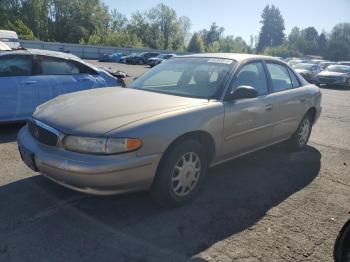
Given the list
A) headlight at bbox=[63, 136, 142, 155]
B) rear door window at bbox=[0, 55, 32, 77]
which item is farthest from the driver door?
rear door window at bbox=[0, 55, 32, 77]

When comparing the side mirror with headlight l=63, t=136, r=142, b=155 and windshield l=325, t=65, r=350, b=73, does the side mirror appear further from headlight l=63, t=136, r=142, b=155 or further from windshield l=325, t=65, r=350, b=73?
windshield l=325, t=65, r=350, b=73

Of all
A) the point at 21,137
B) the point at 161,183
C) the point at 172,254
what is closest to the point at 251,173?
the point at 161,183

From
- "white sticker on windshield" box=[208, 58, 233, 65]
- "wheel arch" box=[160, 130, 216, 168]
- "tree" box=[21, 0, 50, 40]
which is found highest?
"tree" box=[21, 0, 50, 40]

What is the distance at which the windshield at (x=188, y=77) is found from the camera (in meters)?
4.55

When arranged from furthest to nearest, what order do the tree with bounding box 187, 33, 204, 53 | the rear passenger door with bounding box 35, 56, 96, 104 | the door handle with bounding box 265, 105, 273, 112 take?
the tree with bounding box 187, 33, 204, 53
the rear passenger door with bounding box 35, 56, 96, 104
the door handle with bounding box 265, 105, 273, 112

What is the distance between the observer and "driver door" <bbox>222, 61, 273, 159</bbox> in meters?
4.45

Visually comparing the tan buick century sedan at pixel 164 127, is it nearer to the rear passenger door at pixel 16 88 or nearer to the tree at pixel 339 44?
the rear passenger door at pixel 16 88

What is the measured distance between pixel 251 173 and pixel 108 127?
244cm

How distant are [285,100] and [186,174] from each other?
2186 millimetres

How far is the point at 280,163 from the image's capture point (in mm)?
5719

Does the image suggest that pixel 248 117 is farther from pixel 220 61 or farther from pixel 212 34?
pixel 212 34

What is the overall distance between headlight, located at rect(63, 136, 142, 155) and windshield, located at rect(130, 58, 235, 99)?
1265 mm

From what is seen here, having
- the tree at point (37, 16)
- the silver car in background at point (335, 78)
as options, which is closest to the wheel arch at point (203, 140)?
the silver car in background at point (335, 78)

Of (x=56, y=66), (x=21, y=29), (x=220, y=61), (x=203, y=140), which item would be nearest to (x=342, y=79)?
(x=56, y=66)
